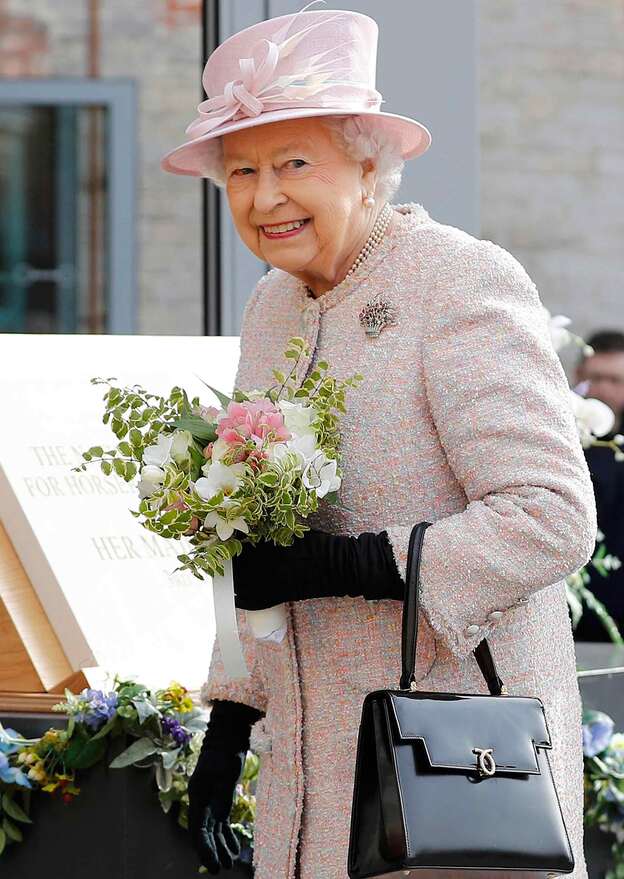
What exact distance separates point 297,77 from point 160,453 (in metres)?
0.54

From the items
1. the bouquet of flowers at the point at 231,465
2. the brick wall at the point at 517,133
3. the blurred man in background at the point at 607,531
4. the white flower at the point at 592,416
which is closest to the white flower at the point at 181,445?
the bouquet of flowers at the point at 231,465

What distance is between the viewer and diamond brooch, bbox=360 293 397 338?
78.8 inches

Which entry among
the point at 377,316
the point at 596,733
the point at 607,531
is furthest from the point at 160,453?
the point at 607,531

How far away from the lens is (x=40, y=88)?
8398 millimetres

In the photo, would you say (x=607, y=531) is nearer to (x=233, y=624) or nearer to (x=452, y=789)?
(x=233, y=624)

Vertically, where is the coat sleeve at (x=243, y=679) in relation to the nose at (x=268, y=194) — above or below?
below

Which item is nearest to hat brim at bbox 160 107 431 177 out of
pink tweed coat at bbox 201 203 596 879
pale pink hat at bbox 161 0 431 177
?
pale pink hat at bbox 161 0 431 177

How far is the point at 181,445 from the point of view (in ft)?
6.20

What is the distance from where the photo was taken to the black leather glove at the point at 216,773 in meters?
2.23

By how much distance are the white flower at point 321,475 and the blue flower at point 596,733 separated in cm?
132

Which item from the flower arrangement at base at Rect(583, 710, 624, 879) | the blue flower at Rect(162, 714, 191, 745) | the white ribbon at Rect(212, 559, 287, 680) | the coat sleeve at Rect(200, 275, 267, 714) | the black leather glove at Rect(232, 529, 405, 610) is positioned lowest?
the flower arrangement at base at Rect(583, 710, 624, 879)

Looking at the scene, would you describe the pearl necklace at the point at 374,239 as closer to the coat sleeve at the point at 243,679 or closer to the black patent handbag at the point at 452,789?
the coat sleeve at the point at 243,679

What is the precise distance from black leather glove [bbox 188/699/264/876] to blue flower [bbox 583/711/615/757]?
37.7 inches

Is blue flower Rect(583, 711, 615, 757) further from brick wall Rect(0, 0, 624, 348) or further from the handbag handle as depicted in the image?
brick wall Rect(0, 0, 624, 348)
